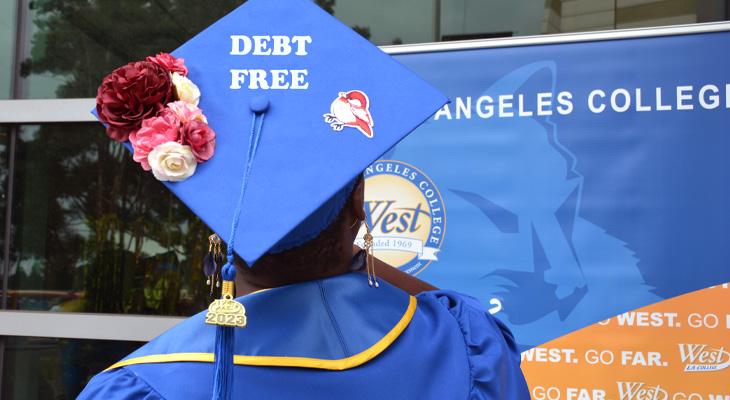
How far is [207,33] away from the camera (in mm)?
982

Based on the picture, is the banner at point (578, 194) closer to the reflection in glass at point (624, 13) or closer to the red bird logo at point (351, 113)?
the reflection in glass at point (624, 13)

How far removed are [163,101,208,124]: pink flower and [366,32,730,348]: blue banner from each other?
1935 mm

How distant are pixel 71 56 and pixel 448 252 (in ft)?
10.2

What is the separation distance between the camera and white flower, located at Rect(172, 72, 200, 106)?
902 millimetres

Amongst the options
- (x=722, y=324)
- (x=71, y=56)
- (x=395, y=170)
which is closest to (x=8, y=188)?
(x=71, y=56)

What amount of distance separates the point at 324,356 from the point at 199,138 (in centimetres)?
35

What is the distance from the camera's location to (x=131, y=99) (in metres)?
0.88

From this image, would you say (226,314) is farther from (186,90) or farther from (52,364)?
(52,364)

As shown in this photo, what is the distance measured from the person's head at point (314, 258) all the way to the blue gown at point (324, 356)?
20 millimetres

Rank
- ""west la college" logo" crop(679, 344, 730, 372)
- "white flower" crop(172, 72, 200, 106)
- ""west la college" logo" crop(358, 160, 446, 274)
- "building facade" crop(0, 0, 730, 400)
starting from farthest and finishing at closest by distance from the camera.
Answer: "building facade" crop(0, 0, 730, 400) < ""west la college" logo" crop(358, 160, 446, 274) < ""west la college" logo" crop(679, 344, 730, 372) < "white flower" crop(172, 72, 200, 106)

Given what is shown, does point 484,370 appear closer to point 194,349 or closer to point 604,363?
point 194,349

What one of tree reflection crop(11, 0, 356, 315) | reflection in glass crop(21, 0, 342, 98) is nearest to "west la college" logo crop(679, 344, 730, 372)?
tree reflection crop(11, 0, 356, 315)

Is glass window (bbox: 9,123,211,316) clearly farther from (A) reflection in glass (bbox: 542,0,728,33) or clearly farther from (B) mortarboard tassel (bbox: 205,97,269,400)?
(B) mortarboard tassel (bbox: 205,97,269,400)

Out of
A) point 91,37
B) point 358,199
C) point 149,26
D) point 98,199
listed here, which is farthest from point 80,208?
point 358,199
